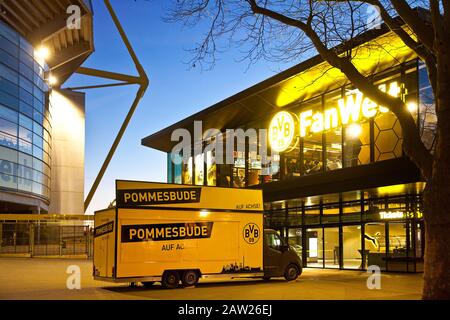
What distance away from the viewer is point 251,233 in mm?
19875

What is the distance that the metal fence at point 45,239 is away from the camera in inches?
1779

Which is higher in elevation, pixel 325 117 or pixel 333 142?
pixel 325 117

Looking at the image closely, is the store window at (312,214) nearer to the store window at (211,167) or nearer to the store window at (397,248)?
the store window at (397,248)

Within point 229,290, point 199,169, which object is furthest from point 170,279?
point 199,169

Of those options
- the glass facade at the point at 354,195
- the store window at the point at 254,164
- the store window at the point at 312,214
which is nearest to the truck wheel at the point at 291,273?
the glass facade at the point at 354,195

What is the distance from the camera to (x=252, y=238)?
65.2 feet

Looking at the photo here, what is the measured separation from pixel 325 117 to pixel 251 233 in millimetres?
9545

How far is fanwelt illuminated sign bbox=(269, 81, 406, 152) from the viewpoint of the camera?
79.9 feet

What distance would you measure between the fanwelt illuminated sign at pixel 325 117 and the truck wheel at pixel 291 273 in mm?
6870

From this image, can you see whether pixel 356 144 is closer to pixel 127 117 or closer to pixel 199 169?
pixel 199 169

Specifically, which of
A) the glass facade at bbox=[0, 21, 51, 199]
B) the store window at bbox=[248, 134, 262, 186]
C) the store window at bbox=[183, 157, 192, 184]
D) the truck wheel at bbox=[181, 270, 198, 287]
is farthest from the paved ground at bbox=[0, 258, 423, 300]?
the glass facade at bbox=[0, 21, 51, 199]
